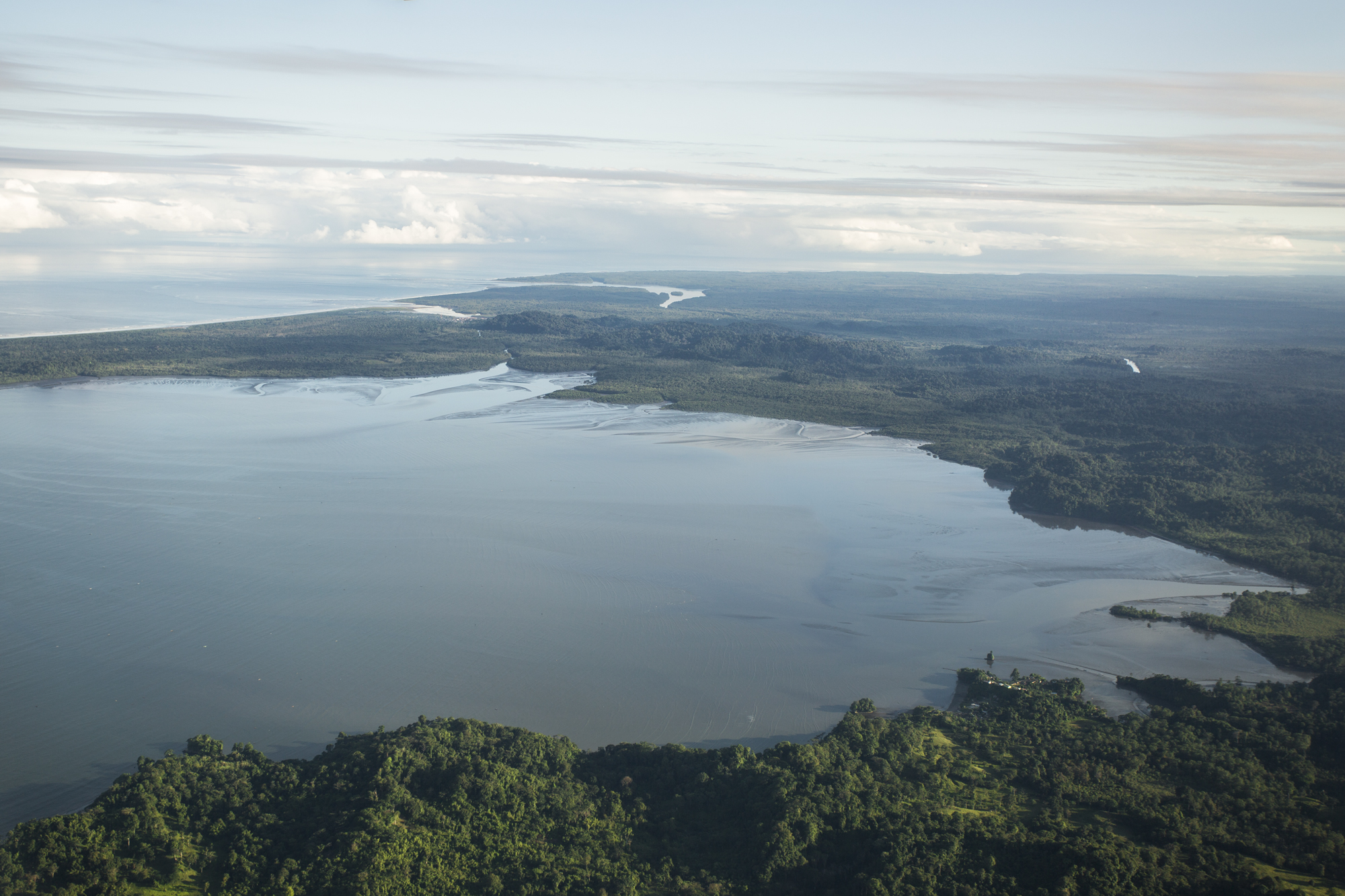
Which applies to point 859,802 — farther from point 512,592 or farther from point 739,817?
point 512,592

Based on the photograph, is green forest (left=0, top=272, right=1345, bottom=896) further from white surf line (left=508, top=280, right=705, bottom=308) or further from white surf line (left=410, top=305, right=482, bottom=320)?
white surf line (left=508, top=280, right=705, bottom=308)

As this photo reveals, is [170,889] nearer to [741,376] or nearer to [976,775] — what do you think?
[976,775]

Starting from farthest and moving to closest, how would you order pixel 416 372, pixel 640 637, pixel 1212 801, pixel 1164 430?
pixel 416 372, pixel 1164 430, pixel 640 637, pixel 1212 801

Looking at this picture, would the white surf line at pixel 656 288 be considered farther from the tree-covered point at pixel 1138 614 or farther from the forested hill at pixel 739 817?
the forested hill at pixel 739 817

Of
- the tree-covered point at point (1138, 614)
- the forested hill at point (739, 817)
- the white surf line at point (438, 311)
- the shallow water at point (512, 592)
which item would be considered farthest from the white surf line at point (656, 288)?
the forested hill at point (739, 817)

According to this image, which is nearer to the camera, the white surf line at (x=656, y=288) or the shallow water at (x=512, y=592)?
the shallow water at (x=512, y=592)

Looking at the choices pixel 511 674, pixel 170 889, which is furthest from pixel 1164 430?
pixel 170 889
